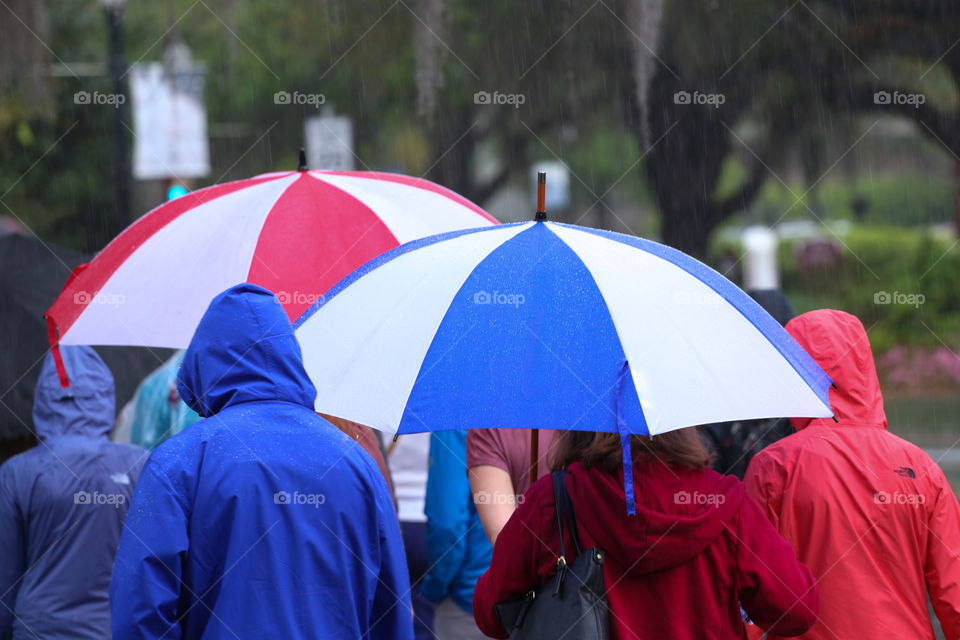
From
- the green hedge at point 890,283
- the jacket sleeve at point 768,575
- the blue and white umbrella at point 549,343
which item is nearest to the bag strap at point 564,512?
the blue and white umbrella at point 549,343

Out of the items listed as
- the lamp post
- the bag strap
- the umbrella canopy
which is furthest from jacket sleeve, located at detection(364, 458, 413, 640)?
the lamp post

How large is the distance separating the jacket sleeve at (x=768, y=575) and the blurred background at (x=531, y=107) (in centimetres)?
487

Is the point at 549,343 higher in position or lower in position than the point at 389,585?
higher

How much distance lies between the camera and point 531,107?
1502 centimetres

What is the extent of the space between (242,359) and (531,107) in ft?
40.5

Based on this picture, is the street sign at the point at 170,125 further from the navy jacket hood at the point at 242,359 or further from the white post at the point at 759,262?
the navy jacket hood at the point at 242,359

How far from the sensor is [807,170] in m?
17.0

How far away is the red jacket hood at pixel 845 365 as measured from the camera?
3.88 m

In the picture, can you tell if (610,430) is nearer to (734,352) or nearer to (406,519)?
(734,352)

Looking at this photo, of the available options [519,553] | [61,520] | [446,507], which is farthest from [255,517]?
[61,520]

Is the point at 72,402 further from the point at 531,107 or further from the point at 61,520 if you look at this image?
the point at 531,107

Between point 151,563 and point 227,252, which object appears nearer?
point 151,563

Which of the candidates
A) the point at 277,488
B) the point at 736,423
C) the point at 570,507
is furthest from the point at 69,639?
the point at 736,423

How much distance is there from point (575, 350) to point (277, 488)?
33.7 inches
